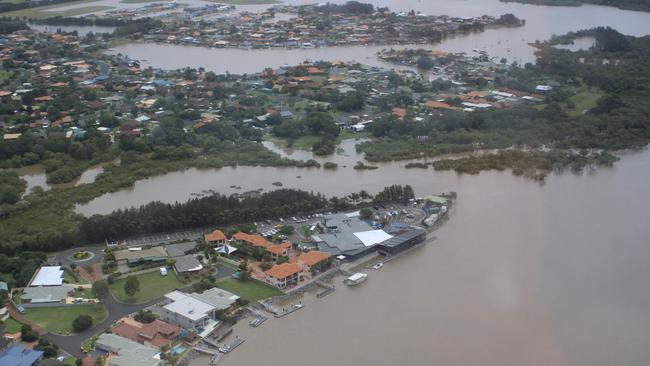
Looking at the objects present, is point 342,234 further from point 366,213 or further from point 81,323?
point 81,323

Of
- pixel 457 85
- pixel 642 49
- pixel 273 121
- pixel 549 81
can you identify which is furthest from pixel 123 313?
pixel 642 49

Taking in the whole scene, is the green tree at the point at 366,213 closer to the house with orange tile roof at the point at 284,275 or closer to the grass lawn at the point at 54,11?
the house with orange tile roof at the point at 284,275

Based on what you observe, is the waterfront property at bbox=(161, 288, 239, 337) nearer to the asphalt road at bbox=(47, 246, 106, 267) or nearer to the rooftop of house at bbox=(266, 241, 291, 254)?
the rooftop of house at bbox=(266, 241, 291, 254)

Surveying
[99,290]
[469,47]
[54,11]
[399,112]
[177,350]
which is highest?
[54,11]

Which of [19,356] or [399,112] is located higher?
[399,112]

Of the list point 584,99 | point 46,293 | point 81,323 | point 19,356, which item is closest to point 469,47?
point 584,99

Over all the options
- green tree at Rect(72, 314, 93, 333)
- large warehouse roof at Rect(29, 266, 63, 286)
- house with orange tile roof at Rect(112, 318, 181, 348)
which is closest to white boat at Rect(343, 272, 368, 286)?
house with orange tile roof at Rect(112, 318, 181, 348)

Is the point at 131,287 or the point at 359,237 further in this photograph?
the point at 359,237

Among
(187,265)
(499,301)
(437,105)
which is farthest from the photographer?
(437,105)
